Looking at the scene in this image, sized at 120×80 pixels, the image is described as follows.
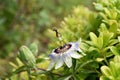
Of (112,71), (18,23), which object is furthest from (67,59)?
(18,23)

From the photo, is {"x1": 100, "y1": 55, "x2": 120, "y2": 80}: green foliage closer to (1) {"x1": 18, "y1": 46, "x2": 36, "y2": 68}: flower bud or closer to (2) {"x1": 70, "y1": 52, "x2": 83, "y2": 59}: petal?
(2) {"x1": 70, "y1": 52, "x2": 83, "y2": 59}: petal

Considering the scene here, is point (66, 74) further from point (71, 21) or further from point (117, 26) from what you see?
point (71, 21)

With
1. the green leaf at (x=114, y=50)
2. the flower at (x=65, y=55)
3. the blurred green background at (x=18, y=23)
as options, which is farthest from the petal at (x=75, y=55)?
the blurred green background at (x=18, y=23)

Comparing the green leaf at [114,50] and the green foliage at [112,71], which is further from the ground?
the green leaf at [114,50]

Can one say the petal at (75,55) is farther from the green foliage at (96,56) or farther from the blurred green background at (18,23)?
the blurred green background at (18,23)

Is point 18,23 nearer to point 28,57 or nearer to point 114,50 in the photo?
point 28,57

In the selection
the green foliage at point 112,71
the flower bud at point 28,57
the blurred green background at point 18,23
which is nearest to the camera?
the green foliage at point 112,71

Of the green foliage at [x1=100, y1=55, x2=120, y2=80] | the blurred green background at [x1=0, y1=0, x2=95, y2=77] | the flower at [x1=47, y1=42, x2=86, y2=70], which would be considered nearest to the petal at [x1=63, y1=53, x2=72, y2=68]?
the flower at [x1=47, y1=42, x2=86, y2=70]

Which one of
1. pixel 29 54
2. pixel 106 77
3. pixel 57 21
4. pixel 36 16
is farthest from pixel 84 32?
pixel 57 21
